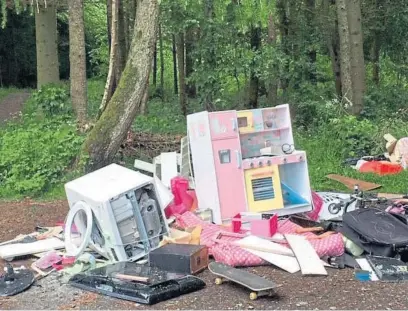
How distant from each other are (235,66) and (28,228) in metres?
6.74

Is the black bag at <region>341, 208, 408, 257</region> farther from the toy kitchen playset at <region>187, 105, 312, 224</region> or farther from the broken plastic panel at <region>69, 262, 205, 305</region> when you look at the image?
the broken plastic panel at <region>69, 262, 205, 305</region>

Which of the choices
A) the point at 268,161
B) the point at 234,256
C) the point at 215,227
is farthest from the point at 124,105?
the point at 234,256

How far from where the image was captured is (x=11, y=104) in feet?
63.6

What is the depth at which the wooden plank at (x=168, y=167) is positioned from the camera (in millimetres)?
6864

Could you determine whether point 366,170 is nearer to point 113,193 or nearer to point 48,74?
point 113,193

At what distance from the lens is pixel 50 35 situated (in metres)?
12.3

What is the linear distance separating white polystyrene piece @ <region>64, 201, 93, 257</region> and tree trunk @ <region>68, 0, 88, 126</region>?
4.61m

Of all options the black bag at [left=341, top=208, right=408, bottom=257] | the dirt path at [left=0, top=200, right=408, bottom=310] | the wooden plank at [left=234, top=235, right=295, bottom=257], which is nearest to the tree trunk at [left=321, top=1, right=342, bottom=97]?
the black bag at [left=341, top=208, right=408, bottom=257]

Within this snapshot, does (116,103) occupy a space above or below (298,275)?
above

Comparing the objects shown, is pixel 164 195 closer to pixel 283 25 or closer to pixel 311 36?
pixel 311 36

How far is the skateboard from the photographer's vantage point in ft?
13.2

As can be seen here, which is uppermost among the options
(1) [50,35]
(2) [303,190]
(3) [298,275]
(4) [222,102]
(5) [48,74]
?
(1) [50,35]

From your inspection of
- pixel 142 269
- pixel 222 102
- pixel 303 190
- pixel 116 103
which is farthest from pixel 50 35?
pixel 142 269

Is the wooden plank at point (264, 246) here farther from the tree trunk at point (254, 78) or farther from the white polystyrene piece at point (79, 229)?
the tree trunk at point (254, 78)
